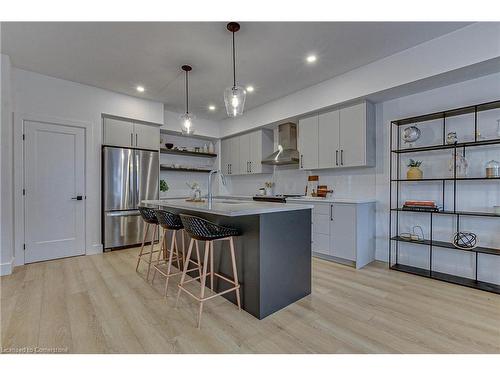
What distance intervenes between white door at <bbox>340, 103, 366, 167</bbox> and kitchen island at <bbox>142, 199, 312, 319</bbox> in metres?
1.60

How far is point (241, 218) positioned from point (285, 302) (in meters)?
0.87

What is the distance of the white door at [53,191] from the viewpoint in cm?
356

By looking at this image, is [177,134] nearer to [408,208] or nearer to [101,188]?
[101,188]

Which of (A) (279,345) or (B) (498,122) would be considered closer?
(A) (279,345)

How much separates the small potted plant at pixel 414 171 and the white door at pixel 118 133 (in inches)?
176

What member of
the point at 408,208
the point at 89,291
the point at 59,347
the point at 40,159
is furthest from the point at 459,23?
the point at 40,159

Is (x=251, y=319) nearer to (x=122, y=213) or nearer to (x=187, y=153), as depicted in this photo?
(x=122, y=213)

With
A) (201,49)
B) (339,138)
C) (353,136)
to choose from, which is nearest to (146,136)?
(201,49)

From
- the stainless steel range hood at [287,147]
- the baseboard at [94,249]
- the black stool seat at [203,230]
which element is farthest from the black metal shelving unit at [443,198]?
the baseboard at [94,249]

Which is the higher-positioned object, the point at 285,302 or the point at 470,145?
the point at 470,145

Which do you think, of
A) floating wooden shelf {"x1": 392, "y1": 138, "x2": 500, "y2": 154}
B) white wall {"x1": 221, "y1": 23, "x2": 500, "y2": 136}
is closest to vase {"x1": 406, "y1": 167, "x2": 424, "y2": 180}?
floating wooden shelf {"x1": 392, "y1": 138, "x2": 500, "y2": 154}

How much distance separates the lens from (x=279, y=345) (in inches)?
67.8

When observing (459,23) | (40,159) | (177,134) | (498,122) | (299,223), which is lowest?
(299,223)

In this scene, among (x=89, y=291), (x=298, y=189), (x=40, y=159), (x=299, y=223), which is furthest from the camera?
(x=298, y=189)
